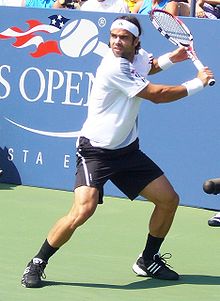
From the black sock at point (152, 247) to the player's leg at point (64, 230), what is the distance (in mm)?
624

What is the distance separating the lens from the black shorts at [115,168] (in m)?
6.69

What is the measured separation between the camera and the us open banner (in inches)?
383

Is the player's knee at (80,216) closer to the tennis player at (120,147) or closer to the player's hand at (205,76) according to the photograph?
the tennis player at (120,147)

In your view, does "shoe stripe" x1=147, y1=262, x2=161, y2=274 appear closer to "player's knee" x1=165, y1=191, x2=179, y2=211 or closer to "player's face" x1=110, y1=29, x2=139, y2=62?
"player's knee" x1=165, y1=191, x2=179, y2=211

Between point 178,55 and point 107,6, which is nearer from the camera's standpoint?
point 178,55

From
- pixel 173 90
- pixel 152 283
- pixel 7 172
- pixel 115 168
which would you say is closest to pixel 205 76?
pixel 173 90

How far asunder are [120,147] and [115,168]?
0.15 meters

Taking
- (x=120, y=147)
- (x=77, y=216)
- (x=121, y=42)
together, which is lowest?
(x=77, y=216)

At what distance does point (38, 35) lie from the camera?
10.6m

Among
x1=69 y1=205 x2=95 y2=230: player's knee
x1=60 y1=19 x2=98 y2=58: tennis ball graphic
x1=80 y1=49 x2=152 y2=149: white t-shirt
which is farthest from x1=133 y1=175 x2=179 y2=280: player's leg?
x1=60 y1=19 x2=98 y2=58: tennis ball graphic

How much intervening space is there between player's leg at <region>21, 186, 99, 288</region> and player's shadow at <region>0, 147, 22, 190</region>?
4.15m

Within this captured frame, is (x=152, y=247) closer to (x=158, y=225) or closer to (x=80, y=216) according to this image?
(x=158, y=225)

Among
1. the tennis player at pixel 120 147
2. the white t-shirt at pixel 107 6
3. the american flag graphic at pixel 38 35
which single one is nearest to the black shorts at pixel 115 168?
the tennis player at pixel 120 147

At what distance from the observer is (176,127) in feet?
32.4
